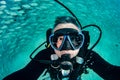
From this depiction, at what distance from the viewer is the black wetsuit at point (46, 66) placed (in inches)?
128

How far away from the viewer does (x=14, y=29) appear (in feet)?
54.0

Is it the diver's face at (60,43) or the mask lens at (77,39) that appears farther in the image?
the mask lens at (77,39)

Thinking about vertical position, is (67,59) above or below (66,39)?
below

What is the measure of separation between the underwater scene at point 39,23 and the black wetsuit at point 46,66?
10.2 m

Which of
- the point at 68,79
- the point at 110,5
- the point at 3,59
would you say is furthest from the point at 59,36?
the point at 3,59

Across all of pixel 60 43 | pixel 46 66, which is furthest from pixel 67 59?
pixel 46 66

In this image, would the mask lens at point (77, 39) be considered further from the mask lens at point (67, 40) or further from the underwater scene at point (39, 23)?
the underwater scene at point (39, 23)

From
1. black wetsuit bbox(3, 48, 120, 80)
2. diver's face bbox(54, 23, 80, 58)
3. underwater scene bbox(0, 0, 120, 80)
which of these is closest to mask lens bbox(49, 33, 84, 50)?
diver's face bbox(54, 23, 80, 58)

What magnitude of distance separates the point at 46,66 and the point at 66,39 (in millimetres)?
644

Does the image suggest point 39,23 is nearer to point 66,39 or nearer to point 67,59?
point 66,39

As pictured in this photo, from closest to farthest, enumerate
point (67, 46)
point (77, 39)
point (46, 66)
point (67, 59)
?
point (67, 59), point (67, 46), point (77, 39), point (46, 66)

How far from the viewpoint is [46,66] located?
3709mm

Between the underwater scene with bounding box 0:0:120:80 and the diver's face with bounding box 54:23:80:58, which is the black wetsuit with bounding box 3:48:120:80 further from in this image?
the underwater scene with bounding box 0:0:120:80

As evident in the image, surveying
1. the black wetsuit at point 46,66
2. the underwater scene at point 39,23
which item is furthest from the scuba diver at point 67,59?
the underwater scene at point 39,23
